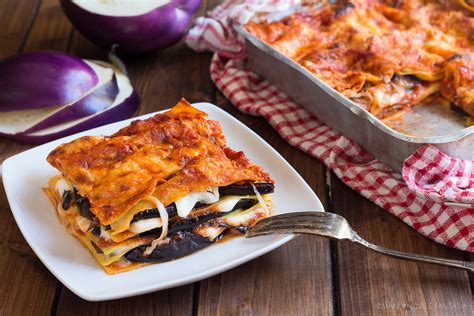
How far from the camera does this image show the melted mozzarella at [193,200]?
A: 6.23ft

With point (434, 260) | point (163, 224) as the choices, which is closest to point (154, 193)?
point (163, 224)

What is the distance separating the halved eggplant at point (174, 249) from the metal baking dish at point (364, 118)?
2.41 ft

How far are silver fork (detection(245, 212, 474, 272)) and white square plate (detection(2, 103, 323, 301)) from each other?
0.03 metres

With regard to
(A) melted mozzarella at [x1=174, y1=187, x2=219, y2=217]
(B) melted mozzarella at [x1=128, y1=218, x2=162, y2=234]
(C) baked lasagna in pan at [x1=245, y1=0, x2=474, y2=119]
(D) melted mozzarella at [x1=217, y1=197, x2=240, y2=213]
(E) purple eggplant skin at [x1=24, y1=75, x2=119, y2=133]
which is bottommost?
(E) purple eggplant skin at [x1=24, y1=75, x2=119, y2=133]

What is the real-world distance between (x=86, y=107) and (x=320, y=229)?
118 cm

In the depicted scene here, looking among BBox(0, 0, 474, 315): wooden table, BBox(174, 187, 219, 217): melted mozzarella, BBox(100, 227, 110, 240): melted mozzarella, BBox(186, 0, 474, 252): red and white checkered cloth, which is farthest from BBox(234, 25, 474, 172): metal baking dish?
BBox(100, 227, 110, 240): melted mozzarella

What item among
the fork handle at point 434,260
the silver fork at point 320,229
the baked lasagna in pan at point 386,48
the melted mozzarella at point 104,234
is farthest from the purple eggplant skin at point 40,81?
the fork handle at point 434,260

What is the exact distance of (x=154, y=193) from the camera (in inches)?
74.3

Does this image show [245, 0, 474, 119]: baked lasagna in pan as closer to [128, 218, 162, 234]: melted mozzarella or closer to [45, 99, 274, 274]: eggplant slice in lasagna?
[45, 99, 274, 274]: eggplant slice in lasagna

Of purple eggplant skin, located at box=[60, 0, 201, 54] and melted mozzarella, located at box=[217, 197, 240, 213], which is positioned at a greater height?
melted mozzarella, located at box=[217, 197, 240, 213]

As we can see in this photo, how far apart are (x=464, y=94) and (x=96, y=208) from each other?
4.84 feet

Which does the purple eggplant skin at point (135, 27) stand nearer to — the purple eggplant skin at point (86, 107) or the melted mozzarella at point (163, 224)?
the purple eggplant skin at point (86, 107)

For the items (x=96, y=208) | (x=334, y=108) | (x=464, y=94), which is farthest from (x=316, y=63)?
(x=96, y=208)

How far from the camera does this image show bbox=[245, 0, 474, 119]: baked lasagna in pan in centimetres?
269
